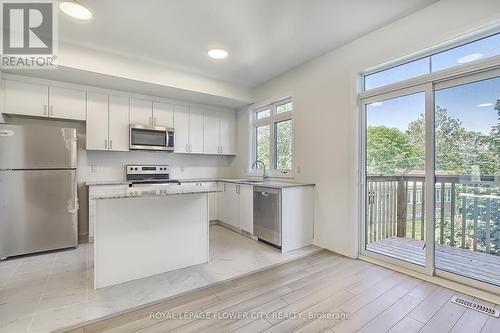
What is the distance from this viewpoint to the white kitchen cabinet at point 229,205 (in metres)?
4.16

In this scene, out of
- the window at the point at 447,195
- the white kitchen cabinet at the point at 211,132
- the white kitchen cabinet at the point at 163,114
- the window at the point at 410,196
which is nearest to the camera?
the window at the point at 447,195

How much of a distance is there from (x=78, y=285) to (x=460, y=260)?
3.75 metres

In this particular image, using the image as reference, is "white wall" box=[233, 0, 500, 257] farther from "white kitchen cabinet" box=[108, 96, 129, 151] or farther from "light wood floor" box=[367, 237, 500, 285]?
"white kitchen cabinet" box=[108, 96, 129, 151]

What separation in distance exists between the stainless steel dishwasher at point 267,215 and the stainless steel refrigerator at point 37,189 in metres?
2.58

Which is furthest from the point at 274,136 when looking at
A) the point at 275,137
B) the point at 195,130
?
the point at 195,130

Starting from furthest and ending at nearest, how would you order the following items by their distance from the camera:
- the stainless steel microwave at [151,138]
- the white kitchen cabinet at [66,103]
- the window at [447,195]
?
the stainless steel microwave at [151,138] → the white kitchen cabinet at [66,103] → the window at [447,195]

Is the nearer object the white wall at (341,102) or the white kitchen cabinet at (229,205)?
the white wall at (341,102)

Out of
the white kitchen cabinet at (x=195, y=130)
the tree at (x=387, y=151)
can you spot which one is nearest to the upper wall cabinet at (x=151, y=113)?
the white kitchen cabinet at (x=195, y=130)

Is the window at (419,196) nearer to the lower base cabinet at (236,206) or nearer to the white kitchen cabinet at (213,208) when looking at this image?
the lower base cabinet at (236,206)

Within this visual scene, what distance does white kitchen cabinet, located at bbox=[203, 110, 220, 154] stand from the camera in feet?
15.9

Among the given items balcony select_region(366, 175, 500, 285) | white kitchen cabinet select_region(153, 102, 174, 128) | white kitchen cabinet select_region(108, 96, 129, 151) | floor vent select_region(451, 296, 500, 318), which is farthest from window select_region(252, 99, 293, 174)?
floor vent select_region(451, 296, 500, 318)

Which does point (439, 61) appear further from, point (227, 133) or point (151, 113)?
point (151, 113)

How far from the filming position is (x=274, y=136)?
442cm

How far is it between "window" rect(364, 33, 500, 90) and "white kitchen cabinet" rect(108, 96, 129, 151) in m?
3.74
